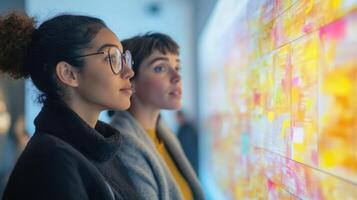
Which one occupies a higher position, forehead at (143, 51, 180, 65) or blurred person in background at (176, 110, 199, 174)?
forehead at (143, 51, 180, 65)

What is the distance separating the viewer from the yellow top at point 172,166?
1.54 m

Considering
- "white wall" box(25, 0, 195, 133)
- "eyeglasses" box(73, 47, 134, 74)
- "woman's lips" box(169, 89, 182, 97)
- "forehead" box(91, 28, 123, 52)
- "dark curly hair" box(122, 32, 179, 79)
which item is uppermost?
"white wall" box(25, 0, 195, 133)

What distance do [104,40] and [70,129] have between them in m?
0.26

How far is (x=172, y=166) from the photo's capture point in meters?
1.59

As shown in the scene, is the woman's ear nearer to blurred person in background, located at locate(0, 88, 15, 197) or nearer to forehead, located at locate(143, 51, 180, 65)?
forehead, located at locate(143, 51, 180, 65)

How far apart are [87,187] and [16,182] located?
152 mm

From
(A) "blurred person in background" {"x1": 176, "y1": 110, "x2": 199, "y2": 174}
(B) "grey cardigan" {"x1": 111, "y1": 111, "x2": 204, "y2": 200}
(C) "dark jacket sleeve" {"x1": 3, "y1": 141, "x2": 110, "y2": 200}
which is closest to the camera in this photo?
(C) "dark jacket sleeve" {"x1": 3, "y1": 141, "x2": 110, "y2": 200}

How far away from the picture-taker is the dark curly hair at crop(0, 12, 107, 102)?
102 centimetres

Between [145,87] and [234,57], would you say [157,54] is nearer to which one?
[145,87]

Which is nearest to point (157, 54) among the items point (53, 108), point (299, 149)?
point (53, 108)

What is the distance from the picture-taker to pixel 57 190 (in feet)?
2.79

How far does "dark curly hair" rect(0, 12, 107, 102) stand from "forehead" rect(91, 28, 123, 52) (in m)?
0.01

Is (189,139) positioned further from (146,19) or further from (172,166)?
(172,166)

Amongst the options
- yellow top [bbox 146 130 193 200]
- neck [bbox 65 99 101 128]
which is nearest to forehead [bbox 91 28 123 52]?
neck [bbox 65 99 101 128]
